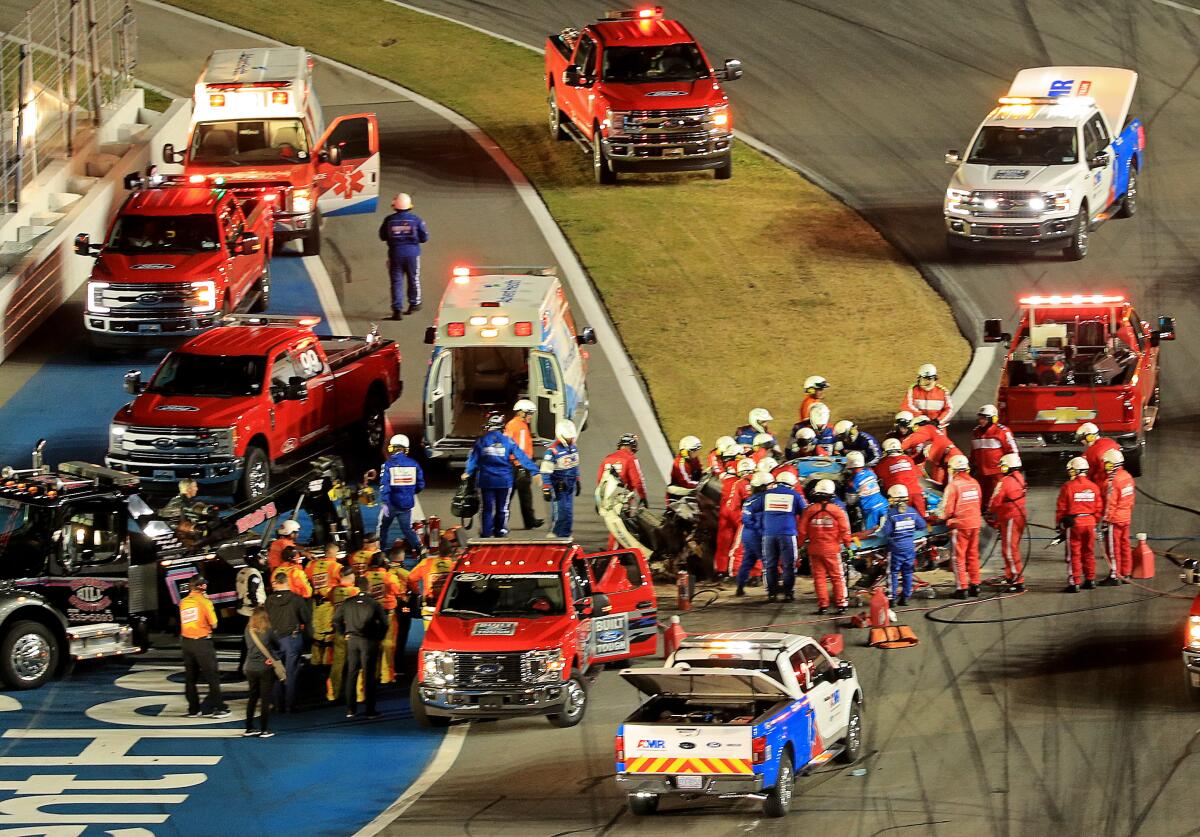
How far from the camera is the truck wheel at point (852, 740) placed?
76.9 ft

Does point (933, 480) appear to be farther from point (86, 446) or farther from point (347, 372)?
point (86, 446)

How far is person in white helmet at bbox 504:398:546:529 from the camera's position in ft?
103

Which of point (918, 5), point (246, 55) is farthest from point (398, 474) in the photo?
point (918, 5)

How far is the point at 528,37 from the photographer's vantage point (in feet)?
173

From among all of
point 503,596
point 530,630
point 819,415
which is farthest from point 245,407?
point 530,630

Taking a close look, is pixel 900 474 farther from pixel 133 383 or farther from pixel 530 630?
pixel 133 383

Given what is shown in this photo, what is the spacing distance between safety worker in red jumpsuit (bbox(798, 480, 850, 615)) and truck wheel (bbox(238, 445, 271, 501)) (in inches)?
300

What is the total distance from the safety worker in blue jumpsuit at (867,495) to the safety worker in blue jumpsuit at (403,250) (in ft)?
34.4

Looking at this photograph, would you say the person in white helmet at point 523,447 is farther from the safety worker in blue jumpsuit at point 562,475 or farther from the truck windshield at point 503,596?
the truck windshield at point 503,596

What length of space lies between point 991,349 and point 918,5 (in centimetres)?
1700

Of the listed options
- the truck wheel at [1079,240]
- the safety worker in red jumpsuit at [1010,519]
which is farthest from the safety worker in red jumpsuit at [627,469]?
the truck wheel at [1079,240]

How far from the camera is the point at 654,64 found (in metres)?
43.1

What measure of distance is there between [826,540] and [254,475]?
8.08 meters

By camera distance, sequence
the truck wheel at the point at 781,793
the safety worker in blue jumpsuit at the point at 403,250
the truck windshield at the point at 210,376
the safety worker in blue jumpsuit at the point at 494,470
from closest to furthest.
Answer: the truck wheel at the point at 781,793, the safety worker in blue jumpsuit at the point at 494,470, the truck windshield at the point at 210,376, the safety worker in blue jumpsuit at the point at 403,250
